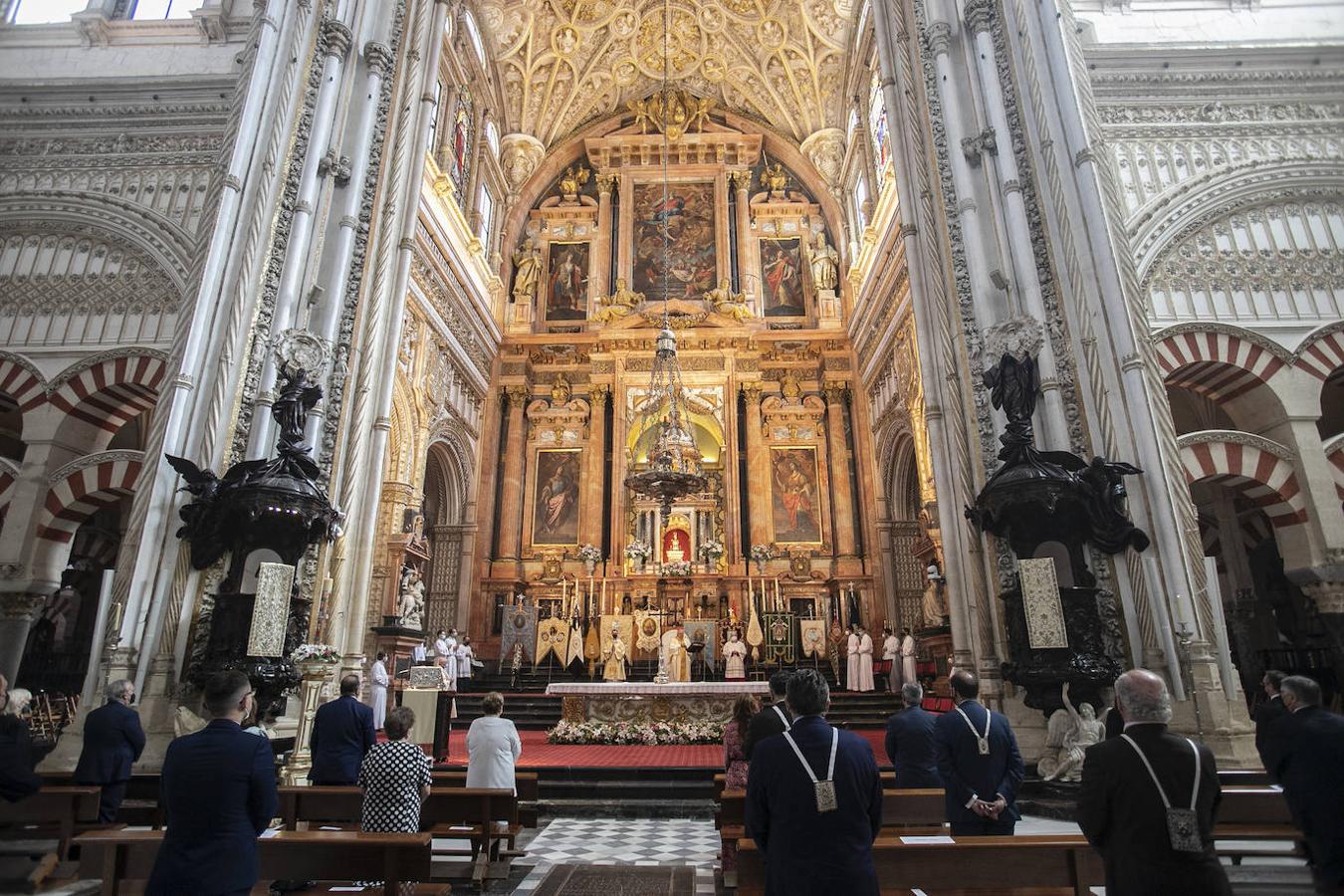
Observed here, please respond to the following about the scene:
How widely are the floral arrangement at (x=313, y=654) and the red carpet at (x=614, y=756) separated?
1.88m

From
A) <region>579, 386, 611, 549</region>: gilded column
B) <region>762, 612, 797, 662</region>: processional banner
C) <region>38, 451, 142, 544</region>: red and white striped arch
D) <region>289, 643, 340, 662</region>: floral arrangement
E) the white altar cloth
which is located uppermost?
<region>579, 386, 611, 549</region>: gilded column

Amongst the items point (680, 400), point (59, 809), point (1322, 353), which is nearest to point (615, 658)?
point (680, 400)

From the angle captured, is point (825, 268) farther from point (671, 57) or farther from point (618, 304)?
point (671, 57)

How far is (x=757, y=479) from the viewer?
2027 centimetres

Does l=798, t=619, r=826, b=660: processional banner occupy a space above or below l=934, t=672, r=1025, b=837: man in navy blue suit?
above

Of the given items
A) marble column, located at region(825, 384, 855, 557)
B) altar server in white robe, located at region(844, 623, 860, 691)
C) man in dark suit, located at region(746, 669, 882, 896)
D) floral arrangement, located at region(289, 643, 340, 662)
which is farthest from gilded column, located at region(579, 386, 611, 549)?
man in dark suit, located at region(746, 669, 882, 896)

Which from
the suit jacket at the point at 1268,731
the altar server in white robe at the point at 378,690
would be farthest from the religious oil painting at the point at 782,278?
the suit jacket at the point at 1268,731

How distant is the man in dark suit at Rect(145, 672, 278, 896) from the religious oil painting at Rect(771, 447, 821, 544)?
57.7 feet

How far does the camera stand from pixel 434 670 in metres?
9.31

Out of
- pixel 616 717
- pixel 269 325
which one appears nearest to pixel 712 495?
pixel 616 717

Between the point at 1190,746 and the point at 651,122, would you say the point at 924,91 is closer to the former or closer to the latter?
the point at 1190,746

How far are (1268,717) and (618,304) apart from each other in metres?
18.3

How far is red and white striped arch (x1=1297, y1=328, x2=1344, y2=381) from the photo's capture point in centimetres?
1025

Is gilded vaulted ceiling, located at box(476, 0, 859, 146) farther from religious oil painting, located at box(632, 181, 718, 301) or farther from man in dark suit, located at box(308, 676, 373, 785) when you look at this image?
man in dark suit, located at box(308, 676, 373, 785)
